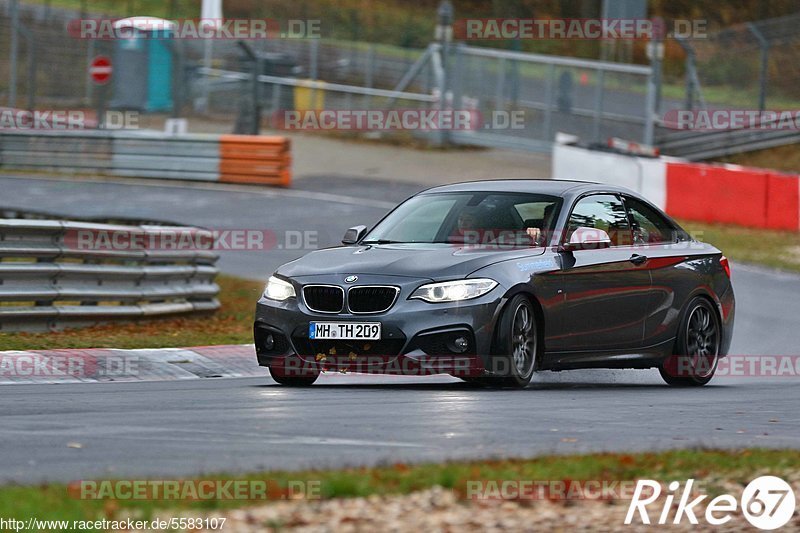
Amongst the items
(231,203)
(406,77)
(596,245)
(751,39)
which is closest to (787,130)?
(751,39)

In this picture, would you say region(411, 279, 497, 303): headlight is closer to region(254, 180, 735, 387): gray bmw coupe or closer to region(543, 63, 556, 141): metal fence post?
region(254, 180, 735, 387): gray bmw coupe

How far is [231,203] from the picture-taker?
26.8 meters

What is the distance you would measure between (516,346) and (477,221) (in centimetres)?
119

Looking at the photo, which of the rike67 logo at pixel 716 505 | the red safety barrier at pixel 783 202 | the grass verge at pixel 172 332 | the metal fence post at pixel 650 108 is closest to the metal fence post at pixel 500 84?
the metal fence post at pixel 650 108

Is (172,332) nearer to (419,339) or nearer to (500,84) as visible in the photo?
(419,339)

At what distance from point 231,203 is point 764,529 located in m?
21.3

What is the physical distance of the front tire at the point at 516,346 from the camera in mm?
10031

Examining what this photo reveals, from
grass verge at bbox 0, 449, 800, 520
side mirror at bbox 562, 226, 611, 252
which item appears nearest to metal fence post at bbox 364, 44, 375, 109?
side mirror at bbox 562, 226, 611, 252

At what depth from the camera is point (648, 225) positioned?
12117 mm

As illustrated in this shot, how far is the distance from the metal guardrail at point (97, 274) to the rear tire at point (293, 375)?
11.0 ft

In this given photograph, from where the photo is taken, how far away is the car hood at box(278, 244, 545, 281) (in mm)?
10117

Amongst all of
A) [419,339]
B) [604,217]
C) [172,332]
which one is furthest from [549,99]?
[419,339]

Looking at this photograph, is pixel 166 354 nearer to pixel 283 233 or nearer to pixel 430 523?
pixel 430 523

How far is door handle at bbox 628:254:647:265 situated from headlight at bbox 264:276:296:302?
8.72ft
